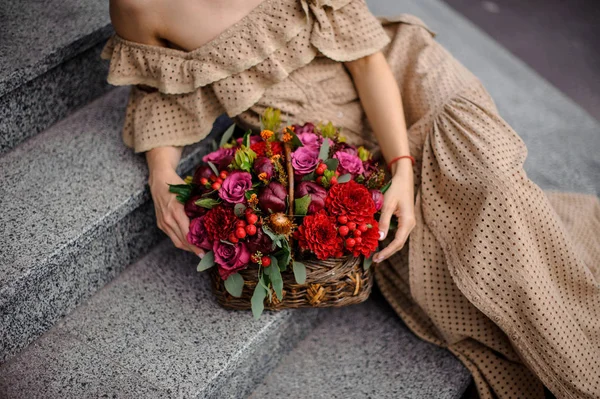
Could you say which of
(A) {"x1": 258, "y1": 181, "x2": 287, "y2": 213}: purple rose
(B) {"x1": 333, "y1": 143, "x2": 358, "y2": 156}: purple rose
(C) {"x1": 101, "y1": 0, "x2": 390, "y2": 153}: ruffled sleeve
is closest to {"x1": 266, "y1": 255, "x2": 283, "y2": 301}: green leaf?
(A) {"x1": 258, "y1": 181, "x2": 287, "y2": 213}: purple rose

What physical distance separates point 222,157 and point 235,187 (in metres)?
0.15

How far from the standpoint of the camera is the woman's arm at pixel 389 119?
154 cm

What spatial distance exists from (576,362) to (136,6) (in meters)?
1.43

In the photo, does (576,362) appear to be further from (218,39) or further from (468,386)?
(218,39)

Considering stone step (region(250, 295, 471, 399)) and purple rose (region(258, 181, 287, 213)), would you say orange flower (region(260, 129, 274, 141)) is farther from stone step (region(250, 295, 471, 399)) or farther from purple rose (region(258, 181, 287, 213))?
stone step (region(250, 295, 471, 399))

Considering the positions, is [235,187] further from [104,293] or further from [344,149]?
[104,293]

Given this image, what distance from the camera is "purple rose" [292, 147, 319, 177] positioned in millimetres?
1409

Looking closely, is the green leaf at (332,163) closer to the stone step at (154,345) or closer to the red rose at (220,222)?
the red rose at (220,222)

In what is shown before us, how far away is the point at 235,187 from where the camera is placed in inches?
53.3

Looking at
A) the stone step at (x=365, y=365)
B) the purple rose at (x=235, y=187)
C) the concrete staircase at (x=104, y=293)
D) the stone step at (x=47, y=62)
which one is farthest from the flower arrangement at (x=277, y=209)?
the stone step at (x=47, y=62)

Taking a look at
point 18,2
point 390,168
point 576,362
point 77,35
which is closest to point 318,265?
point 390,168

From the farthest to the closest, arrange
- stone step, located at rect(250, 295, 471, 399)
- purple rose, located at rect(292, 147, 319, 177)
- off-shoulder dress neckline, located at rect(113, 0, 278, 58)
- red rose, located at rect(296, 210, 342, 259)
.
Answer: stone step, located at rect(250, 295, 471, 399) → off-shoulder dress neckline, located at rect(113, 0, 278, 58) → purple rose, located at rect(292, 147, 319, 177) → red rose, located at rect(296, 210, 342, 259)

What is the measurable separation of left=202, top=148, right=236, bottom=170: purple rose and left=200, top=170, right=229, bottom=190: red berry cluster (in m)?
0.04

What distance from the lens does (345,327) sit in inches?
71.4
